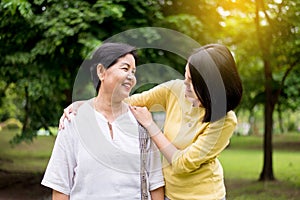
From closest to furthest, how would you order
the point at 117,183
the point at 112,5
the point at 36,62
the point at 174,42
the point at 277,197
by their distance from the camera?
the point at 117,183, the point at 174,42, the point at 112,5, the point at 36,62, the point at 277,197

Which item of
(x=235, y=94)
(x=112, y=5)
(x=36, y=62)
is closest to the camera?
(x=235, y=94)

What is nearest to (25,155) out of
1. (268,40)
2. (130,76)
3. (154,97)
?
(268,40)

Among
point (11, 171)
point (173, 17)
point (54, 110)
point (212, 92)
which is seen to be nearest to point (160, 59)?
point (173, 17)

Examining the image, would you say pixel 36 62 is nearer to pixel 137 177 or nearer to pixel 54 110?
pixel 54 110

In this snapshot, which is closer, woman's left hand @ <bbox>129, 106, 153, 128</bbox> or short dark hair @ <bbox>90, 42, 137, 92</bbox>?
short dark hair @ <bbox>90, 42, 137, 92</bbox>

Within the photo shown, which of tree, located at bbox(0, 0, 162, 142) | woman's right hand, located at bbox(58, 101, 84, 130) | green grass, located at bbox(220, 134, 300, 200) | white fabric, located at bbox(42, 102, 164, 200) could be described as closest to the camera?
white fabric, located at bbox(42, 102, 164, 200)

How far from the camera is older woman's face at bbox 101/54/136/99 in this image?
216 centimetres

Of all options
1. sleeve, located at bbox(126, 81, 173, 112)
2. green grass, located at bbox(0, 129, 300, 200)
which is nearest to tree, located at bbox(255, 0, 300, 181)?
green grass, located at bbox(0, 129, 300, 200)

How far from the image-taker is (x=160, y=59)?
7.64 metres

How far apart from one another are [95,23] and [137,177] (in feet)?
18.3

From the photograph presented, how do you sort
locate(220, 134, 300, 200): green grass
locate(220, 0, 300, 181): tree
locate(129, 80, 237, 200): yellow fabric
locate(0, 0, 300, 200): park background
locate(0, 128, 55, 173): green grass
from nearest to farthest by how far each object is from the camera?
locate(129, 80, 237, 200): yellow fabric, locate(0, 0, 300, 200): park background, locate(220, 0, 300, 181): tree, locate(220, 134, 300, 200): green grass, locate(0, 128, 55, 173): green grass

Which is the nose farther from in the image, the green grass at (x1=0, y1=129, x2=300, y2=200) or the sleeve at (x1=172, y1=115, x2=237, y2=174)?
the green grass at (x1=0, y1=129, x2=300, y2=200)

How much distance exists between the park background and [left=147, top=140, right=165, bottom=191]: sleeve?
464 centimetres

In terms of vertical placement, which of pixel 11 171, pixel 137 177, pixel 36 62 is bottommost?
pixel 11 171
